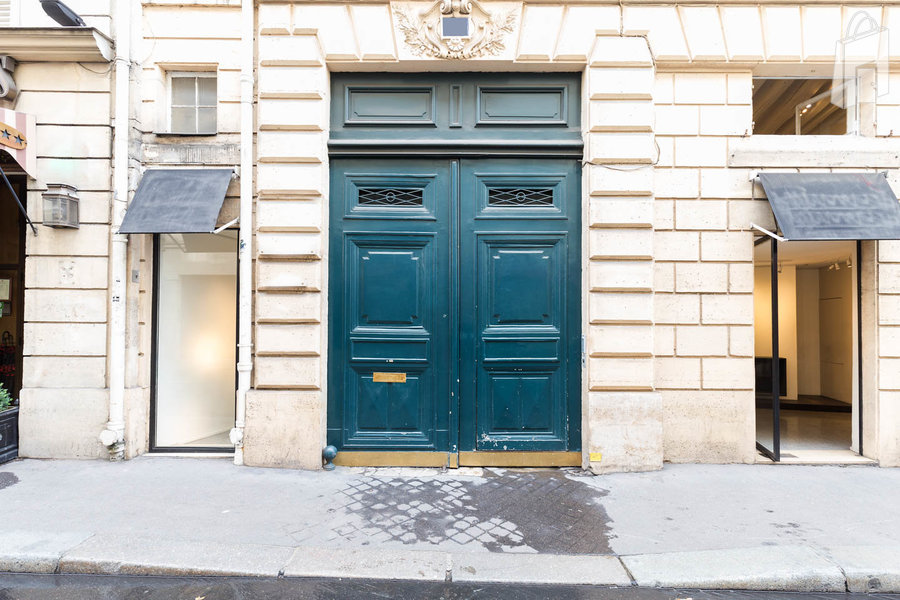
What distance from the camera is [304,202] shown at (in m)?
5.88

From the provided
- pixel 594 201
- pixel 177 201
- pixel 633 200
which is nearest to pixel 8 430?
pixel 177 201

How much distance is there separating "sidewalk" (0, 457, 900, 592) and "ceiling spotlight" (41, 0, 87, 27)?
5.64 meters

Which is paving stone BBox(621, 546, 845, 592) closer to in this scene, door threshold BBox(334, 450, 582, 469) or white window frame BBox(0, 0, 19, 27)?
door threshold BBox(334, 450, 582, 469)

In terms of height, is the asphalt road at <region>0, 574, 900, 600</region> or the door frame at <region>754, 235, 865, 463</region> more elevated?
the door frame at <region>754, 235, 865, 463</region>

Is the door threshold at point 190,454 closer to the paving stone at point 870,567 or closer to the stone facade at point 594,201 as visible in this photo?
the stone facade at point 594,201

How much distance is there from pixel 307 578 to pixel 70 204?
18.3ft

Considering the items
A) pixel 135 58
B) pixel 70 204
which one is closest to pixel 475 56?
pixel 135 58

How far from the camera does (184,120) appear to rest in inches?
249

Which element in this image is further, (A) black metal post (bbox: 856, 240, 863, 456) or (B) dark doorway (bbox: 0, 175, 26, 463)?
(B) dark doorway (bbox: 0, 175, 26, 463)

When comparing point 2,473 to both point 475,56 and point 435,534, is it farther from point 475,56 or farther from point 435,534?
point 475,56

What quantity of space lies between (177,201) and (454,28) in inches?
165

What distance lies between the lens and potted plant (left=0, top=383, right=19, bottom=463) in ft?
18.9

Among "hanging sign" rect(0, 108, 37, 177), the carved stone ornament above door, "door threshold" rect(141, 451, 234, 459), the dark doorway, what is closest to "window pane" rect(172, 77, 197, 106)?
"hanging sign" rect(0, 108, 37, 177)

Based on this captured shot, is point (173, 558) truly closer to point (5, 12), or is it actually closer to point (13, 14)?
point (13, 14)
